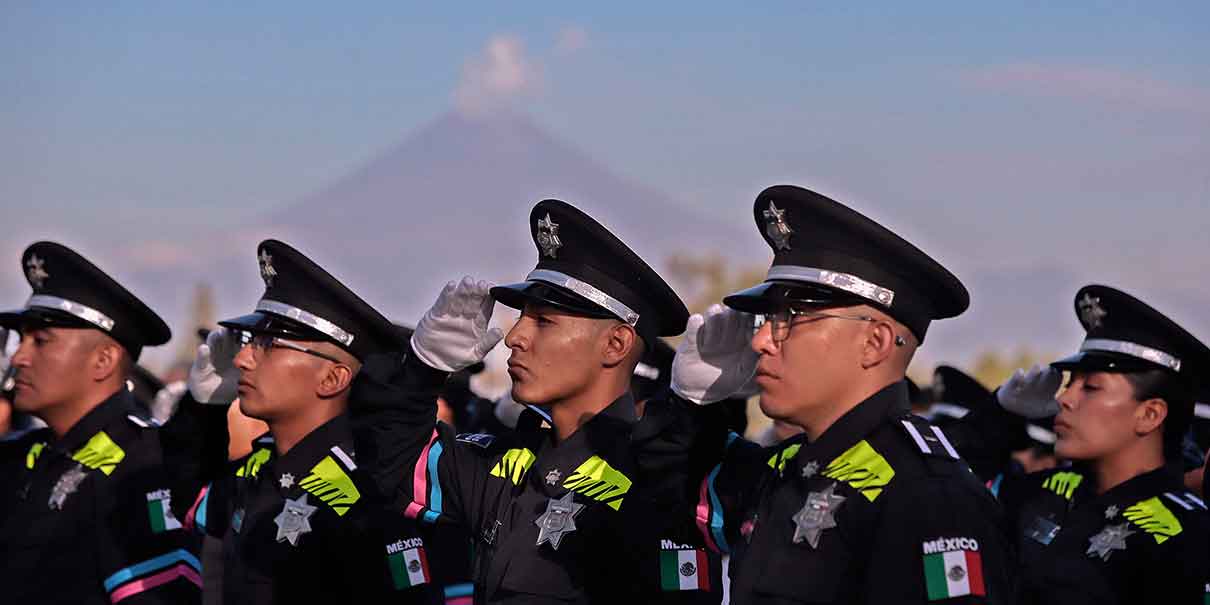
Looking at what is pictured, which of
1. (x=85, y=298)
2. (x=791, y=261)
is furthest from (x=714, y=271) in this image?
(x=791, y=261)

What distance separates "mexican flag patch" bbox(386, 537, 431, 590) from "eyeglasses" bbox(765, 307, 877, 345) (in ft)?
7.33

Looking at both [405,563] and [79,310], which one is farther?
[79,310]

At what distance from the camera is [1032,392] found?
24.9ft

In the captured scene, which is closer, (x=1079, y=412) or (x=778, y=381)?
(x=778, y=381)

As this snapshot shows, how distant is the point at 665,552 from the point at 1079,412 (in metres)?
2.47

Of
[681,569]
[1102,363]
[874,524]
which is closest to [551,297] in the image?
[681,569]

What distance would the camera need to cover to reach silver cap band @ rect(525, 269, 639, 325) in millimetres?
5895

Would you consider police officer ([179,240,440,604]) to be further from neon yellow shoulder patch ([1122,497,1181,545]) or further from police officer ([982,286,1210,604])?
neon yellow shoulder patch ([1122,497,1181,545])

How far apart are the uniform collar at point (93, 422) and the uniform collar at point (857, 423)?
487 cm

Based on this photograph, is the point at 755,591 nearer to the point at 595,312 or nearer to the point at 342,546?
the point at 595,312

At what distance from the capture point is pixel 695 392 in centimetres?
559

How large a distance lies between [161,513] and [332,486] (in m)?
1.60

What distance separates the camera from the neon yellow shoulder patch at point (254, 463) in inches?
280

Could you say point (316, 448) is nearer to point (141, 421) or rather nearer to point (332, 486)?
point (332, 486)
